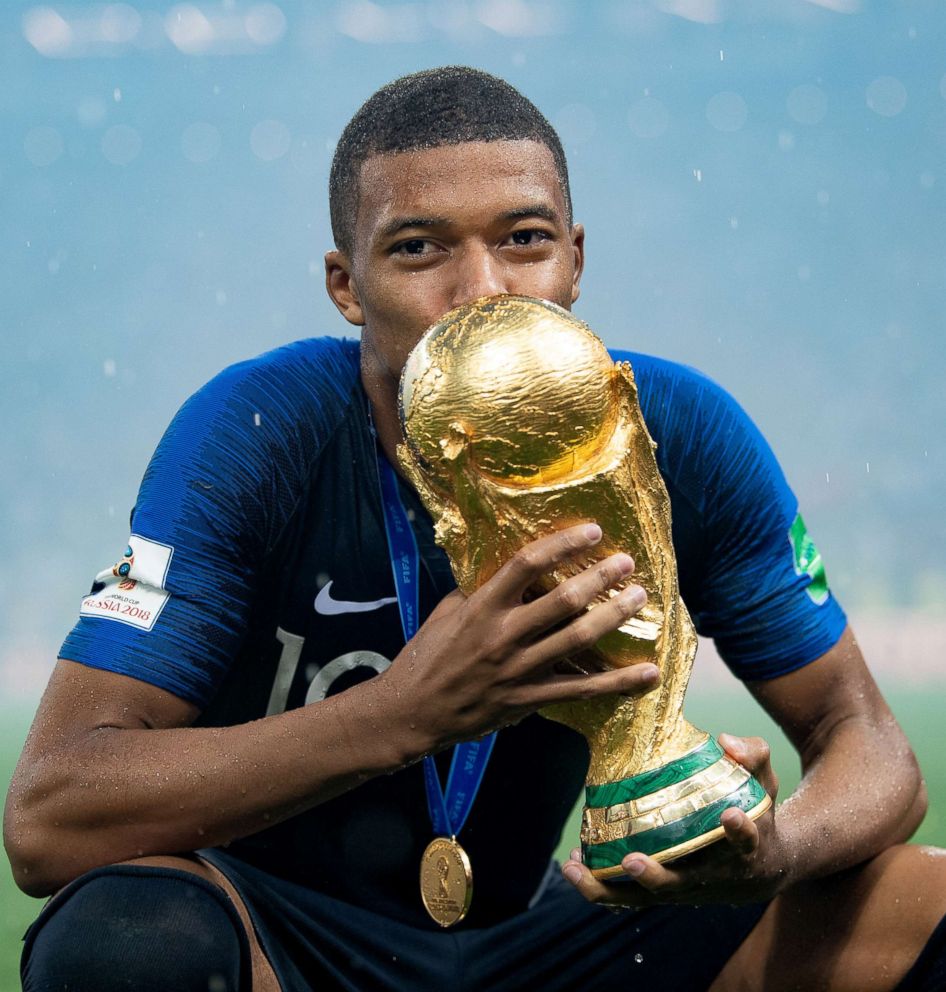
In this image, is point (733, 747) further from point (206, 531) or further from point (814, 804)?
point (206, 531)

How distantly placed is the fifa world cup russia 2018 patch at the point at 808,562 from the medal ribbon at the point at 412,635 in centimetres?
65

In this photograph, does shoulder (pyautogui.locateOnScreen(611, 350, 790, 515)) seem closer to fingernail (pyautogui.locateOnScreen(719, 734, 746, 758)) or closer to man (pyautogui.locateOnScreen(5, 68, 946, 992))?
Answer: man (pyautogui.locateOnScreen(5, 68, 946, 992))

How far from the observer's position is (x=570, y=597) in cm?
180

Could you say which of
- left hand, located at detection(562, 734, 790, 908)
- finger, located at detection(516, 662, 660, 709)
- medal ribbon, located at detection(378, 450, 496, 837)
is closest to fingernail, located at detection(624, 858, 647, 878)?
left hand, located at detection(562, 734, 790, 908)

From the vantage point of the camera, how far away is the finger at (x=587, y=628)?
183cm

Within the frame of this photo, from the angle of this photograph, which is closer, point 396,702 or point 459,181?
point 396,702

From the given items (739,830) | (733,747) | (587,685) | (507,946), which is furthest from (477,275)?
(507,946)

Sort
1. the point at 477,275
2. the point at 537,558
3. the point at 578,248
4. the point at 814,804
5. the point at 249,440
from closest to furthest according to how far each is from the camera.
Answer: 1. the point at 537,558
2. the point at 477,275
3. the point at 814,804
4. the point at 249,440
5. the point at 578,248

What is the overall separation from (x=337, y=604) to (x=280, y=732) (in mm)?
477

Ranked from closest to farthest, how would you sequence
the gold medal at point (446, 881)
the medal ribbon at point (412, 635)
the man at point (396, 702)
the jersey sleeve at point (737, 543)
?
the man at point (396, 702) < the gold medal at point (446, 881) < the medal ribbon at point (412, 635) < the jersey sleeve at point (737, 543)

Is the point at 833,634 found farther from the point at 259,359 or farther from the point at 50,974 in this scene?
the point at 50,974

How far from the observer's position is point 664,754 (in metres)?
1.90

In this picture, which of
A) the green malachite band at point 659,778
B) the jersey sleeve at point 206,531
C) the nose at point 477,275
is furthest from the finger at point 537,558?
the jersey sleeve at point 206,531

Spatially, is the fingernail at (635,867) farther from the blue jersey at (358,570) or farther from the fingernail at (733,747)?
the blue jersey at (358,570)
